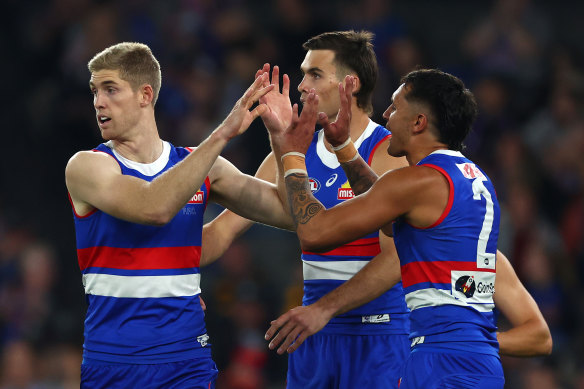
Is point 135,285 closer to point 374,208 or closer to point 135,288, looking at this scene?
point 135,288

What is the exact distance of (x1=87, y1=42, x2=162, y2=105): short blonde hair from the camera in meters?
4.86

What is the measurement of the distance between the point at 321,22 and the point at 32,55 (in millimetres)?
4095

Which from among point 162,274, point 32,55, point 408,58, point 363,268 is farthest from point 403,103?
point 32,55

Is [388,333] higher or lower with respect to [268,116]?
lower

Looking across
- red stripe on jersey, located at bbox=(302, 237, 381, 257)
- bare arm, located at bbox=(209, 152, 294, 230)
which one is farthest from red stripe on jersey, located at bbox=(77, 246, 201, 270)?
red stripe on jersey, located at bbox=(302, 237, 381, 257)

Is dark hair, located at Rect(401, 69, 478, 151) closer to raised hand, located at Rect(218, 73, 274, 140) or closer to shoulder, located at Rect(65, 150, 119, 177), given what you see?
raised hand, located at Rect(218, 73, 274, 140)

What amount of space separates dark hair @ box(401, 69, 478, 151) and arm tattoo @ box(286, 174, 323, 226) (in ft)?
2.35

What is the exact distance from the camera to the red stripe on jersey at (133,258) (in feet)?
15.2

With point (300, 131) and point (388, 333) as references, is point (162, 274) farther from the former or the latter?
point (388, 333)

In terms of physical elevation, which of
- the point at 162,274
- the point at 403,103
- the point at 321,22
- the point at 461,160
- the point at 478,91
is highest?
the point at 321,22

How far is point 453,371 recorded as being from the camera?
4.28m

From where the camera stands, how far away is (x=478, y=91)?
35.9 feet

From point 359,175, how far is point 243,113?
814 millimetres

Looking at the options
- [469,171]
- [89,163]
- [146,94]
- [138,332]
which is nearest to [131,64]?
[146,94]
